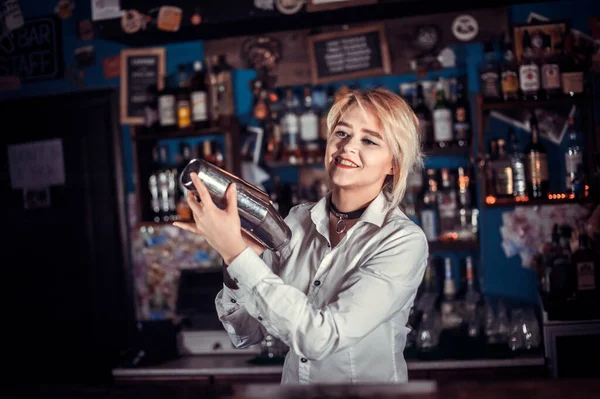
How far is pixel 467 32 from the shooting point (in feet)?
12.4

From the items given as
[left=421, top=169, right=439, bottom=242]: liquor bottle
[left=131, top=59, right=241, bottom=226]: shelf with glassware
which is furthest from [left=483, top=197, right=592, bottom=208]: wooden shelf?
[left=131, top=59, right=241, bottom=226]: shelf with glassware

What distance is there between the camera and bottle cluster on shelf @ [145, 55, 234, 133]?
Result: 156 inches

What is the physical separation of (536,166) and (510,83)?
18.1 inches

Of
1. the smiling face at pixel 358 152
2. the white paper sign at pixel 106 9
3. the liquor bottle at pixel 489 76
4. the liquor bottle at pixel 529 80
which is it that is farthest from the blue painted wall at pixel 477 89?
the smiling face at pixel 358 152

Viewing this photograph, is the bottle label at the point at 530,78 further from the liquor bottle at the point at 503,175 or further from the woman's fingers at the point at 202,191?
the woman's fingers at the point at 202,191

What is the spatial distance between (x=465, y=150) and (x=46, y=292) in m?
2.93

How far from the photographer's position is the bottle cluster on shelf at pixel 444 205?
12.2ft

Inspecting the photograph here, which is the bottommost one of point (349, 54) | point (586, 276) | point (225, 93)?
point (586, 276)

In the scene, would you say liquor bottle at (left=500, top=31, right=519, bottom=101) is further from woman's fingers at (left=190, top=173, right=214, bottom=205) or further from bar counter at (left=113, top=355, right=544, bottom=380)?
woman's fingers at (left=190, top=173, right=214, bottom=205)

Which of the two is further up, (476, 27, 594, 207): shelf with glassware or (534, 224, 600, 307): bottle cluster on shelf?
(476, 27, 594, 207): shelf with glassware

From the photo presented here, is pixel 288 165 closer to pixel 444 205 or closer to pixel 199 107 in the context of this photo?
pixel 199 107

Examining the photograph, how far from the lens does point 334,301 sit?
1613mm

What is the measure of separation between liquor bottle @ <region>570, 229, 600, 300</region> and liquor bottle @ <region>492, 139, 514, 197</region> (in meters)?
0.48

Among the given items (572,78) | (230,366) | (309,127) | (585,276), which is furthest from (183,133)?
(585,276)
